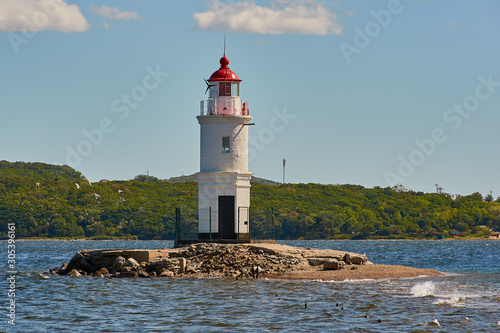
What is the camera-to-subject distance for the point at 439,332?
18.5m

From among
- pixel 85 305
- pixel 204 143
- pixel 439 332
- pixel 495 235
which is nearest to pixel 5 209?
pixel 495 235

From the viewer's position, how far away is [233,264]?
30.2 m

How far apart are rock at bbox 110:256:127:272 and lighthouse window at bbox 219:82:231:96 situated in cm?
831

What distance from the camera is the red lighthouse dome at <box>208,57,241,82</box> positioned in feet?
109

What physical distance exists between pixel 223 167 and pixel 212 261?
4470mm

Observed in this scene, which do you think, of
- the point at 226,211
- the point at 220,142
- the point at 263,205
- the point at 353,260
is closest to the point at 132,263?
the point at 226,211

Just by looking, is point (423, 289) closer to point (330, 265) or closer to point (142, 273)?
point (330, 265)

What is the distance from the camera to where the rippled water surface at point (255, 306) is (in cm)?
1962

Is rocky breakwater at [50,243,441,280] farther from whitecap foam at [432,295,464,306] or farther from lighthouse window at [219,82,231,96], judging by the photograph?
lighthouse window at [219,82,231,96]

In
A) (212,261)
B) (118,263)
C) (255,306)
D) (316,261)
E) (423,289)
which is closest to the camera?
(255,306)

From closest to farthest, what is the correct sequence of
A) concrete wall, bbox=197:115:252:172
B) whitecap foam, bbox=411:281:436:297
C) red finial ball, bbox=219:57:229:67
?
whitecap foam, bbox=411:281:436:297
concrete wall, bbox=197:115:252:172
red finial ball, bbox=219:57:229:67

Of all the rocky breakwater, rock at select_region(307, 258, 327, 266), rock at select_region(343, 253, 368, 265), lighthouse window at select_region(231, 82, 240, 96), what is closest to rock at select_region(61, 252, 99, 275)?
the rocky breakwater

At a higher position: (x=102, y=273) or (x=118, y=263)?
(x=118, y=263)

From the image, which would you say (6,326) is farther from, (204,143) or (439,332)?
(204,143)
